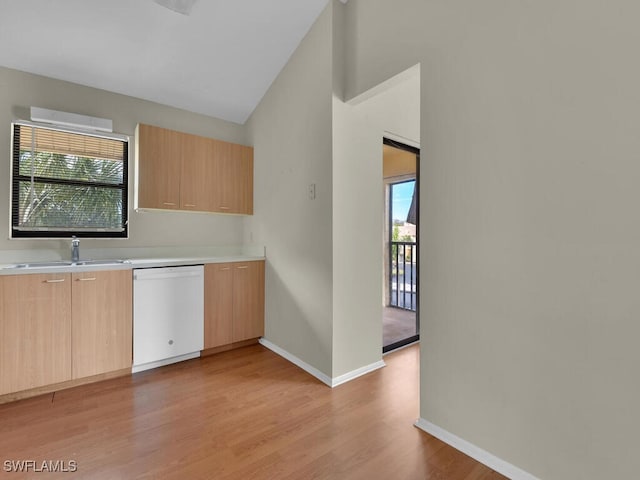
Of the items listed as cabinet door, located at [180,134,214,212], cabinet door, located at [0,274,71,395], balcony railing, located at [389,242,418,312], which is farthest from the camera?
balcony railing, located at [389,242,418,312]

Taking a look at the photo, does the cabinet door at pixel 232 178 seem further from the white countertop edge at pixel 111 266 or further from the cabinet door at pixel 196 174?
the white countertop edge at pixel 111 266

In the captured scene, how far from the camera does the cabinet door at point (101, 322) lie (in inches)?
89.4

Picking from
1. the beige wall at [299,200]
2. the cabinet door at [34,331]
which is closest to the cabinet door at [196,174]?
the beige wall at [299,200]

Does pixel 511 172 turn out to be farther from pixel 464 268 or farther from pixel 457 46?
pixel 457 46

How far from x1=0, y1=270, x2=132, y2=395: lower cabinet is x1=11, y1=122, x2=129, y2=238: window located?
71cm

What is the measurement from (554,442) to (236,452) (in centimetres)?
151

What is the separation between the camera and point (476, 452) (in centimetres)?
157

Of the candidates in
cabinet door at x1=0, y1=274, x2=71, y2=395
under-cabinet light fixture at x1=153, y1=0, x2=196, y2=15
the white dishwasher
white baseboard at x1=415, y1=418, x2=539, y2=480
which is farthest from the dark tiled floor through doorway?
under-cabinet light fixture at x1=153, y1=0, x2=196, y2=15

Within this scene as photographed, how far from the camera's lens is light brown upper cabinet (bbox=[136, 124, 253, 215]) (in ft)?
9.21

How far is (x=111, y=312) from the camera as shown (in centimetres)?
239

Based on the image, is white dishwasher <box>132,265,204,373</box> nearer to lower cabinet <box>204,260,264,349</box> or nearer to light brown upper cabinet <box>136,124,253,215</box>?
lower cabinet <box>204,260,264,349</box>

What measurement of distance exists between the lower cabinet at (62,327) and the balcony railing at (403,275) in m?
3.18

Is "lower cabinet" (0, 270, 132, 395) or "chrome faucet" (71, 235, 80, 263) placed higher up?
"chrome faucet" (71, 235, 80, 263)

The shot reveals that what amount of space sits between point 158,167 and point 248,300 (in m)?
1.53
